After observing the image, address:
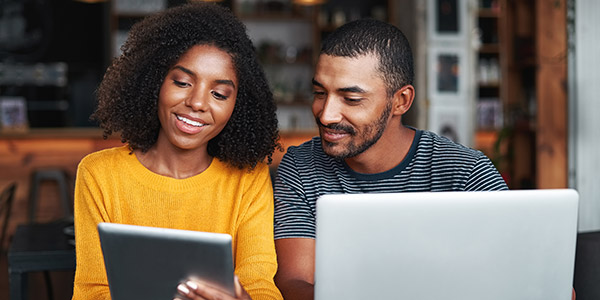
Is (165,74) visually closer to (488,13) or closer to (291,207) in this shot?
(291,207)

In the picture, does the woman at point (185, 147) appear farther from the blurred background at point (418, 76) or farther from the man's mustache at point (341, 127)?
the blurred background at point (418, 76)

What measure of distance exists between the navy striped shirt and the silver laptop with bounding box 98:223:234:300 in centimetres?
47

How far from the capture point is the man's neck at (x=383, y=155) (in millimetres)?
1513

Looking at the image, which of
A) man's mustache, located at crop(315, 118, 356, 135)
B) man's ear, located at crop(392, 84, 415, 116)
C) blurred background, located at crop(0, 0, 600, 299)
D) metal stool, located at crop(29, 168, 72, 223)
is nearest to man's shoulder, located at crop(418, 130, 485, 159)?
man's ear, located at crop(392, 84, 415, 116)

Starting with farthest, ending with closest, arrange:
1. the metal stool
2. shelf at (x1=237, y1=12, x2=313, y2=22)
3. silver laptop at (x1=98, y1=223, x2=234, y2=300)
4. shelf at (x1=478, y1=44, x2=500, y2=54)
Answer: shelf at (x1=478, y1=44, x2=500, y2=54), shelf at (x1=237, y1=12, x2=313, y2=22), the metal stool, silver laptop at (x1=98, y1=223, x2=234, y2=300)

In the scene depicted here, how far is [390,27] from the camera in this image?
151 cm

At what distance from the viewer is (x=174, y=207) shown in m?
1.48

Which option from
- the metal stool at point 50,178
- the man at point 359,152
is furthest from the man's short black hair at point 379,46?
the metal stool at point 50,178

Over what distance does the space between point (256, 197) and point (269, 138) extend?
225mm

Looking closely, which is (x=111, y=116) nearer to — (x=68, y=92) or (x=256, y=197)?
(x=256, y=197)

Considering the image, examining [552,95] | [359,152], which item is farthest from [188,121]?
[552,95]

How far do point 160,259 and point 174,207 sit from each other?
503mm

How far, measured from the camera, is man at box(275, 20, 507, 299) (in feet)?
4.63

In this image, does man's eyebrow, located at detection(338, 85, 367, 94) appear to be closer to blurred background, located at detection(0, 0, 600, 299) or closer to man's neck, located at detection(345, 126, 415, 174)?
man's neck, located at detection(345, 126, 415, 174)
